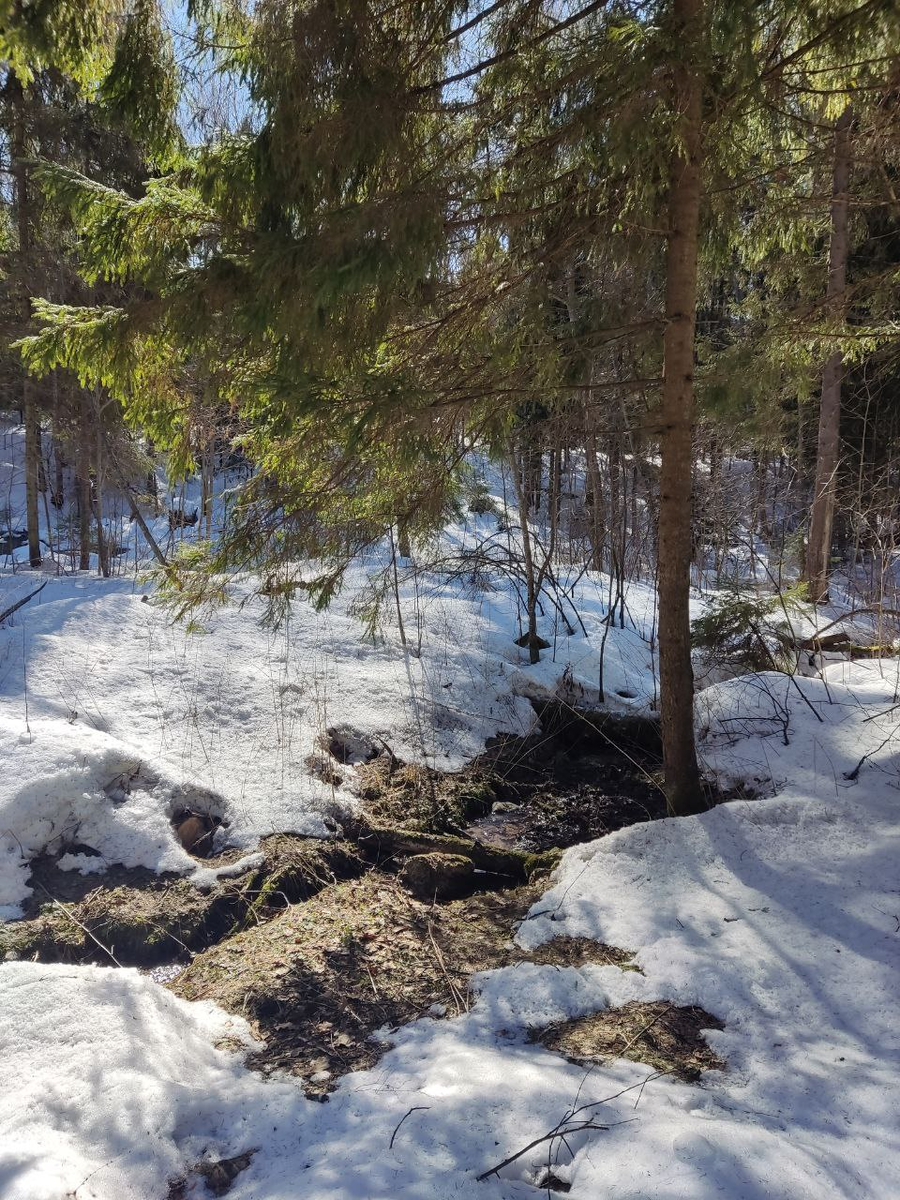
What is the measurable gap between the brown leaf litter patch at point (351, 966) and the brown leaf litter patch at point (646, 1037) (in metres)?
0.45

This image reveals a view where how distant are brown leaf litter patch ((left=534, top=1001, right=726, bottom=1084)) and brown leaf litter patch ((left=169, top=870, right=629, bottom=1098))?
45 centimetres

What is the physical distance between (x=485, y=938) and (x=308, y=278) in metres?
3.85

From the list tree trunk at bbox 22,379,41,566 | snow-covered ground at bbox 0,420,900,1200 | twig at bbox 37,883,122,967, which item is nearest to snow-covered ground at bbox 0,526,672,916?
snow-covered ground at bbox 0,420,900,1200

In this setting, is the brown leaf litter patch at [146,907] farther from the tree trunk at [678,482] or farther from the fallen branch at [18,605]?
the fallen branch at [18,605]

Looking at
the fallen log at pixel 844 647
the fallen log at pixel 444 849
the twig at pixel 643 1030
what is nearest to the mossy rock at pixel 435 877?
the fallen log at pixel 444 849

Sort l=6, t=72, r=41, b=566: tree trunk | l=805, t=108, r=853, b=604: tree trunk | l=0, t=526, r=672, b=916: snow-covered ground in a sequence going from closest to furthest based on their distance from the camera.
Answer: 1. l=0, t=526, r=672, b=916: snow-covered ground
2. l=805, t=108, r=853, b=604: tree trunk
3. l=6, t=72, r=41, b=566: tree trunk

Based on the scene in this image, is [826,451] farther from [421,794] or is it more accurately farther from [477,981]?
[477,981]

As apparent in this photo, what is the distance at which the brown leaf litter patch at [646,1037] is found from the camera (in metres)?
2.89

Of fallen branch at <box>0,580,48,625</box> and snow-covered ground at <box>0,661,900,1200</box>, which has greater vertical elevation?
fallen branch at <box>0,580,48,625</box>

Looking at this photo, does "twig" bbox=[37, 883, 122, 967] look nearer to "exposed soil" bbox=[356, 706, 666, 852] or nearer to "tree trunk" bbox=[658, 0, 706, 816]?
"exposed soil" bbox=[356, 706, 666, 852]

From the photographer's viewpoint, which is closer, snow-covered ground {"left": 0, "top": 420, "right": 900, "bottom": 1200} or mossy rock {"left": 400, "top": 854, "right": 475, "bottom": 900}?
snow-covered ground {"left": 0, "top": 420, "right": 900, "bottom": 1200}

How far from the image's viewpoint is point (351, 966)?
3857mm

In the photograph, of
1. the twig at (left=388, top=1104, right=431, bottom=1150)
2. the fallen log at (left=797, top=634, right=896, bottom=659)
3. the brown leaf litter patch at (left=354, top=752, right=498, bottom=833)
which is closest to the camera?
the twig at (left=388, top=1104, right=431, bottom=1150)

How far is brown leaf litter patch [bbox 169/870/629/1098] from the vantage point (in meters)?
3.27
